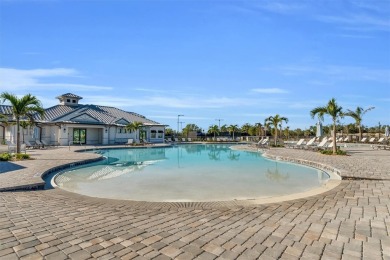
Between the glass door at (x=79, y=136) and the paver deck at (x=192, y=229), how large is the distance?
2694 cm

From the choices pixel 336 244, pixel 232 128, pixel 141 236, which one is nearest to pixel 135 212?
pixel 141 236

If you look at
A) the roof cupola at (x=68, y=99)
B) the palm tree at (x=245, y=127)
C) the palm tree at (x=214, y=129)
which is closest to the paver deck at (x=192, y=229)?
the roof cupola at (x=68, y=99)

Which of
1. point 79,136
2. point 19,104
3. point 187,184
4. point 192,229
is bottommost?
point 187,184

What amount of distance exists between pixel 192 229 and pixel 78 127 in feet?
96.0

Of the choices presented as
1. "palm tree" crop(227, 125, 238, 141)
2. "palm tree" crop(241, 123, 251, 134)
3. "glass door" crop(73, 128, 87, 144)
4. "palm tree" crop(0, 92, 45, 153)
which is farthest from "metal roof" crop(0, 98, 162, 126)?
"palm tree" crop(241, 123, 251, 134)

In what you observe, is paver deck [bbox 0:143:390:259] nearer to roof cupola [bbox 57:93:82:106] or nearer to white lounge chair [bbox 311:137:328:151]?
white lounge chair [bbox 311:137:328:151]

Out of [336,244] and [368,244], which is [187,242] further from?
[368,244]

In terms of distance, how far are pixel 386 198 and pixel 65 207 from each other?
6433 mm

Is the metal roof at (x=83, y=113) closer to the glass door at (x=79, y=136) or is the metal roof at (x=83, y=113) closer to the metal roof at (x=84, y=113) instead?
the metal roof at (x=84, y=113)

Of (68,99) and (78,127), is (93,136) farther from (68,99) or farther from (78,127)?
(68,99)

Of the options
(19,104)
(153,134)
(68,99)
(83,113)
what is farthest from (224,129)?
(19,104)

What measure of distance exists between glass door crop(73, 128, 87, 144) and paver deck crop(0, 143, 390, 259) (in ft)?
88.4

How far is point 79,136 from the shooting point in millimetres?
32062

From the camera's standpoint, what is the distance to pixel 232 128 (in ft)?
165
